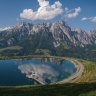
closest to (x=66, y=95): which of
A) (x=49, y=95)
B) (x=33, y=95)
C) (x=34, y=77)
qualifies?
(x=49, y=95)

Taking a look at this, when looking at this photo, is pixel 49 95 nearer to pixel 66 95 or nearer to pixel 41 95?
pixel 41 95

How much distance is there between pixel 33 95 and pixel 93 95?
23063 millimetres

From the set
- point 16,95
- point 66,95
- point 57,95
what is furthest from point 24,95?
point 66,95

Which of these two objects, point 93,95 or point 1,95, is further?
point 1,95

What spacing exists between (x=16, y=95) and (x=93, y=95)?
29727 millimetres

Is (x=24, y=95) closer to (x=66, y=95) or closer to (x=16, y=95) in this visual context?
(x=16, y=95)

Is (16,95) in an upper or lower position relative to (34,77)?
upper

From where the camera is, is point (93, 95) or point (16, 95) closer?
point (93, 95)

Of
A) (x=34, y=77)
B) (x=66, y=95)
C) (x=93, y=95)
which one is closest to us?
(x=93, y=95)

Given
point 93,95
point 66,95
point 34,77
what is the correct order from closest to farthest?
point 93,95, point 66,95, point 34,77

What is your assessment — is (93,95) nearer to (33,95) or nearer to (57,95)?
(57,95)

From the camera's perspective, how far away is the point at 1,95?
49469mm

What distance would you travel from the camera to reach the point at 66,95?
47.4m

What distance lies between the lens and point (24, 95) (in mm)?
48500
